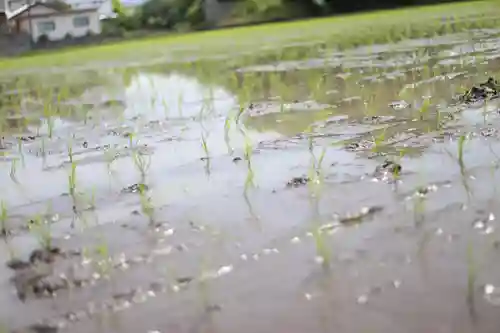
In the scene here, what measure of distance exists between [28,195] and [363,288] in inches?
62.8

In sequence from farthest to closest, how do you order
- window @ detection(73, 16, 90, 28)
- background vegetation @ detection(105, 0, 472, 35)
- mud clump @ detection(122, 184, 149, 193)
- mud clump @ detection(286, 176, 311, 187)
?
background vegetation @ detection(105, 0, 472, 35) < window @ detection(73, 16, 90, 28) < mud clump @ detection(122, 184, 149, 193) < mud clump @ detection(286, 176, 311, 187)

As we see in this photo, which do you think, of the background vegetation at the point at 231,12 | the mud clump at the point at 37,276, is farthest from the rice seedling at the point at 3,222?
the background vegetation at the point at 231,12

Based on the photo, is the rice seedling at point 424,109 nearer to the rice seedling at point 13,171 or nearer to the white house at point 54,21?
the rice seedling at point 13,171

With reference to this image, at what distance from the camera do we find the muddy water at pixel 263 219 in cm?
146

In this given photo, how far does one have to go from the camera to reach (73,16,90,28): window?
16.6 meters

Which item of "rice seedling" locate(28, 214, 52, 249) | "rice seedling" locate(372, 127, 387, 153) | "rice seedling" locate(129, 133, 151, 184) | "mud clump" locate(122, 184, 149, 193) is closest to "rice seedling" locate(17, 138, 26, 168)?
"rice seedling" locate(129, 133, 151, 184)

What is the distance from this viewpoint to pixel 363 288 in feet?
4.92

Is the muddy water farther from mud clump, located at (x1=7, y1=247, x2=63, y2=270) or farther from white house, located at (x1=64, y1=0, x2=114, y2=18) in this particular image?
white house, located at (x1=64, y1=0, x2=114, y2=18)

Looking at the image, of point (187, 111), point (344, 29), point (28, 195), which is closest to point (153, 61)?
point (344, 29)

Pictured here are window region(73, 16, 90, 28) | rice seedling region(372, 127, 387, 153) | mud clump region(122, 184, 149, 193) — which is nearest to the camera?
mud clump region(122, 184, 149, 193)

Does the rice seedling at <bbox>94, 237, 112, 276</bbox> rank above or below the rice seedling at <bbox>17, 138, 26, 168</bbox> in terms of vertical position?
below

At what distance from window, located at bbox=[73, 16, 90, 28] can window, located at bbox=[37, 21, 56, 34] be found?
536 millimetres

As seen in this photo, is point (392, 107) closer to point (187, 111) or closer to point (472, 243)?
point (187, 111)

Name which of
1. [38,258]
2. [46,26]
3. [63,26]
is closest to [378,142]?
[38,258]
